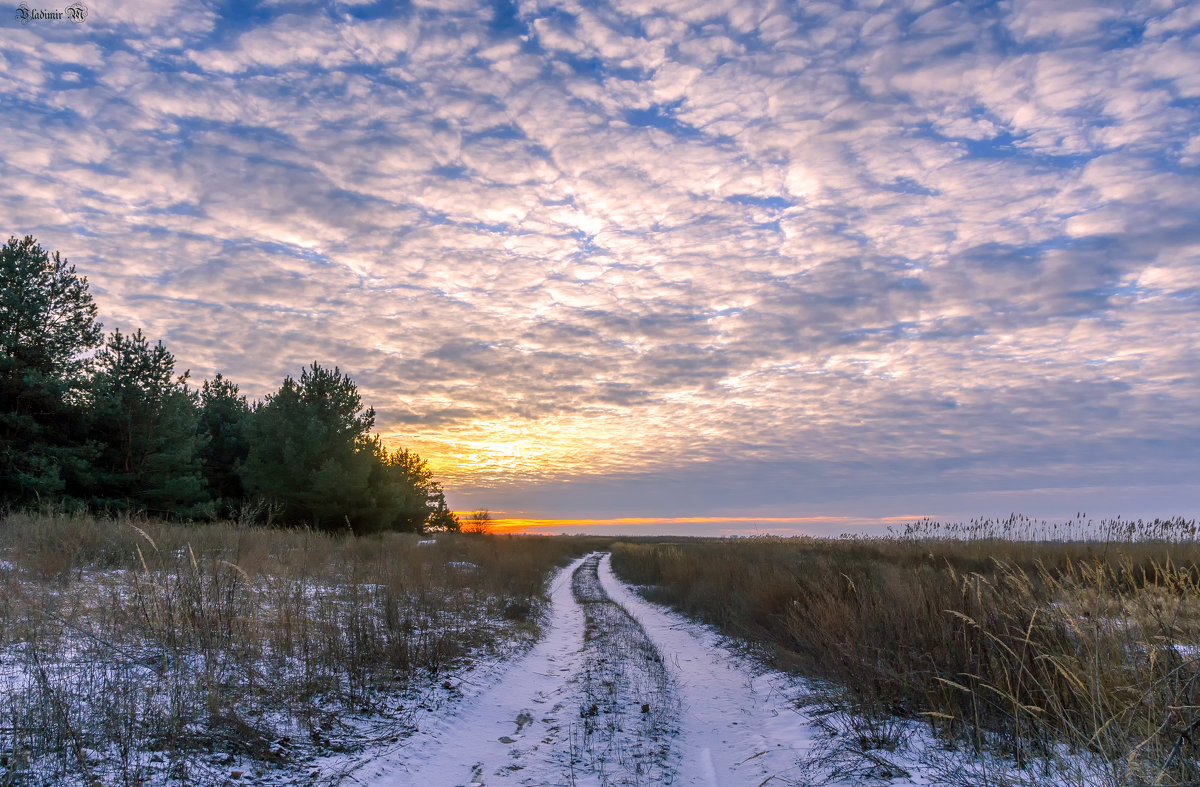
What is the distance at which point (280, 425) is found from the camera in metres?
30.0

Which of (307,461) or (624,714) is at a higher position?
(307,461)

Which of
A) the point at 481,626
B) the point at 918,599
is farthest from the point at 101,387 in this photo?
the point at 918,599

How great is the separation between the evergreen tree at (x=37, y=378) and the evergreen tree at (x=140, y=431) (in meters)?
0.92

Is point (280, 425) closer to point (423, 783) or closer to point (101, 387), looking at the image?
point (101, 387)

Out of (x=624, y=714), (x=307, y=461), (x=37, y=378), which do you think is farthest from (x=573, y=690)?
(x=307, y=461)

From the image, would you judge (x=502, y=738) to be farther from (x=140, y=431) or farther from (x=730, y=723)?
(x=140, y=431)

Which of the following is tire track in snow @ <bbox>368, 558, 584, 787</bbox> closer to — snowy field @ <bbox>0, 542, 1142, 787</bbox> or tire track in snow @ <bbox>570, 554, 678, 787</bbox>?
snowy field @ <bbox>0, 542, 1142, 787</bbox>

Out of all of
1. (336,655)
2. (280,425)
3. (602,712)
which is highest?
(280,425)

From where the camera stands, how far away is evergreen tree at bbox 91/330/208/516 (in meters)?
22.9

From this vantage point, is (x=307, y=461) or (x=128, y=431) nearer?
(x=128, y=431)

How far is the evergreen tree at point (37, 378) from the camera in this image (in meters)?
20.2

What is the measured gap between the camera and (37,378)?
20.2 metres

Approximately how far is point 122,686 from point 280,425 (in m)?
27.3

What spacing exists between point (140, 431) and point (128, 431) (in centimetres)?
42
